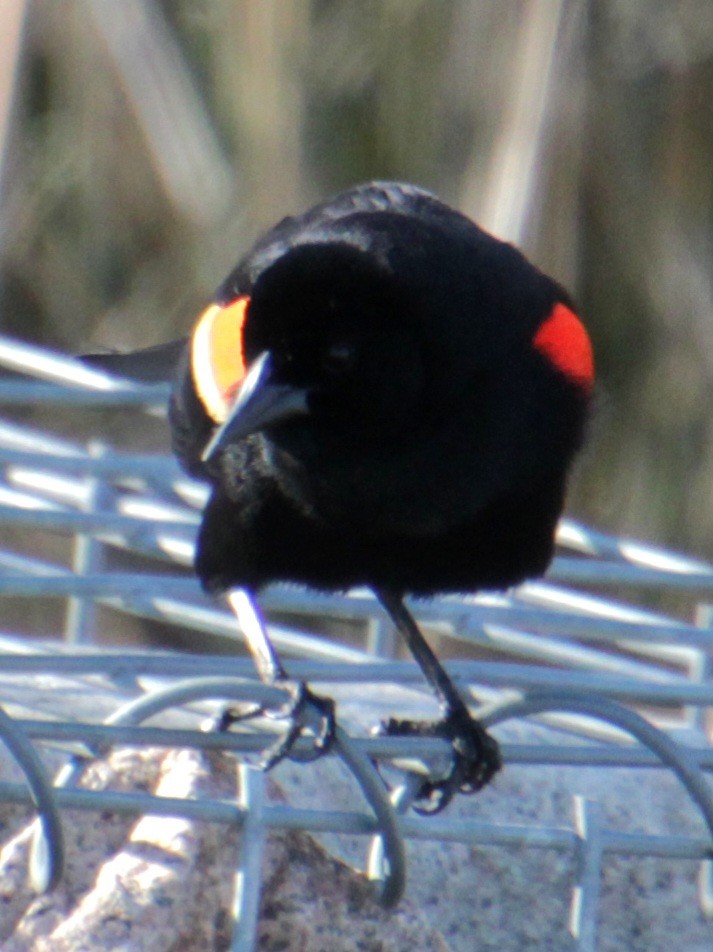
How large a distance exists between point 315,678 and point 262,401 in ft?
1.32

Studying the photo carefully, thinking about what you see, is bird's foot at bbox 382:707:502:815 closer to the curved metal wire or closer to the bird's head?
the bird's head

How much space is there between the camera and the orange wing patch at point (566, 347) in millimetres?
1771

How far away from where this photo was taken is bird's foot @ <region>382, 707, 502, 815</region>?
150cm

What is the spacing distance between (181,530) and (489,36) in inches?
89.9

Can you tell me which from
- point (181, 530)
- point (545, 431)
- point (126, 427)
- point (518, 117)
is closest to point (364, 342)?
point (545, 431)

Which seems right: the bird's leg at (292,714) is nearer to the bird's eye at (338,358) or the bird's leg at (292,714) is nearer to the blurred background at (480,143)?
the bird's eye at (338,358)

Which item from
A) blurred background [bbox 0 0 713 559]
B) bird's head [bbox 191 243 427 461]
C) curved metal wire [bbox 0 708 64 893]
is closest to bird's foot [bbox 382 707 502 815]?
bird's head [bbox 191 243 427 461]

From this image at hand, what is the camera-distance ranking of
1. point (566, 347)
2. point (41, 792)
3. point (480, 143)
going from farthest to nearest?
point (480, 143) → point (566, 347) → point (41, 792)

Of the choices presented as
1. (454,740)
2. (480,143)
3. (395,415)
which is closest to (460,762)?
(454,740)

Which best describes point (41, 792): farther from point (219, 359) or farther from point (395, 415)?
point (219, 359)

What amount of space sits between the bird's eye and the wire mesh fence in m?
0.27

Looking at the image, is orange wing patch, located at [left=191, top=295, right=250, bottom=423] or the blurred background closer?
orange wing patch, located at [left=191, top=295, right=250, bottom=423]

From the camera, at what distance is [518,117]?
3430mm

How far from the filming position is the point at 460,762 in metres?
1.46
